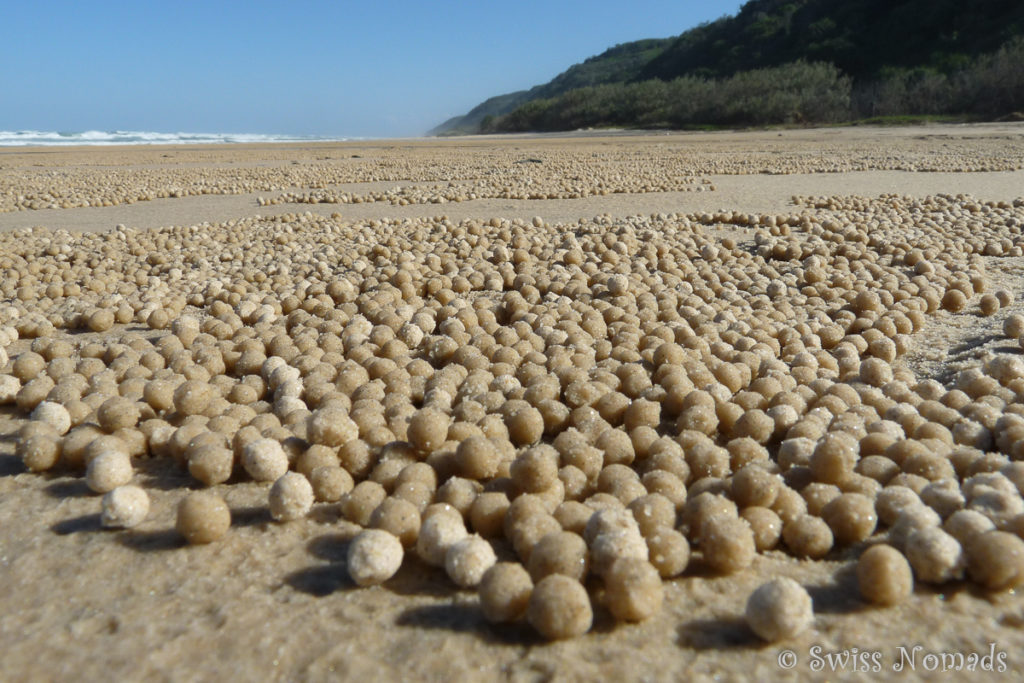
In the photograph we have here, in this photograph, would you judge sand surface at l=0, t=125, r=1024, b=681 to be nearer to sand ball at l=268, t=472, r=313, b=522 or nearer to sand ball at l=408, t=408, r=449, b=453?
sand ball at l=268, t=472, r=313, b=522

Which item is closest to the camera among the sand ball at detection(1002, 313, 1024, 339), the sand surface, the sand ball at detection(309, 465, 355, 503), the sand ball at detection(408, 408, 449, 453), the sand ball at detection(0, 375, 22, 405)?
the sand surface

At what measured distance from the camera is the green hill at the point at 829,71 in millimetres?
29656

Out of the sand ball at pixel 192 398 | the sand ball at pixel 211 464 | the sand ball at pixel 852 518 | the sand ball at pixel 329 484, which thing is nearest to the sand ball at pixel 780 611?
the sand ball at pixel 852 518

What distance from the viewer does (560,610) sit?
4.99 ft

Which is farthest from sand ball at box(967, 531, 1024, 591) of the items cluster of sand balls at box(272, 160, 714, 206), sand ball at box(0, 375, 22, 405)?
cluster of sand balls at box(272, 160, 714, 206)

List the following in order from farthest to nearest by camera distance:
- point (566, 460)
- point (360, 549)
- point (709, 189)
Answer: point (709, 189) → point (566, 460) → point (360, 549)

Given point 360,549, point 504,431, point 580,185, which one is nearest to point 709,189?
point 580,185

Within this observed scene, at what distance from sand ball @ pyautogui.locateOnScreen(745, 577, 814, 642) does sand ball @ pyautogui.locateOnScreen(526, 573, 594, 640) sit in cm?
36

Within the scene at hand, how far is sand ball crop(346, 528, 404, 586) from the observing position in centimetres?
174

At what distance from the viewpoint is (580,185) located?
33.9 feet

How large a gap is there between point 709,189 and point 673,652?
29.8ft

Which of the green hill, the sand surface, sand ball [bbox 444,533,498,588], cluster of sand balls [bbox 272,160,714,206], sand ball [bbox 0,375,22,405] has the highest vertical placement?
the green hill

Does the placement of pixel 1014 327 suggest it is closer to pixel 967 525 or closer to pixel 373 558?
pixel 967 525

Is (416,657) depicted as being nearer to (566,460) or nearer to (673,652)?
(673,652)
